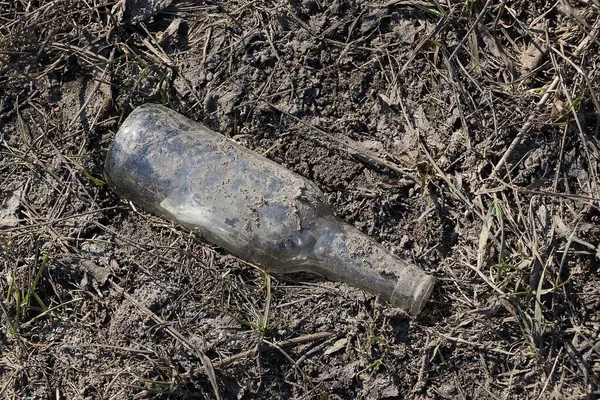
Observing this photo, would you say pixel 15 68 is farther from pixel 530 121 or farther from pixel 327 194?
pixel 530 121

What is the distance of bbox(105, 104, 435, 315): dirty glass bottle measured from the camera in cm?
246

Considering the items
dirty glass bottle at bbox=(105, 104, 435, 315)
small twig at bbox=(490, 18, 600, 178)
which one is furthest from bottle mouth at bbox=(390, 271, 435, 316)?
small twig at bbox=(490, 18, 600, 178)

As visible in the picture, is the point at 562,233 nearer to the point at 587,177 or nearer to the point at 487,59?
the point at 587,177

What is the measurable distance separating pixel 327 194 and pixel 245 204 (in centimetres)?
30

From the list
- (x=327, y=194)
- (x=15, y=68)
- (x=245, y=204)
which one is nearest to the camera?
(x=245, y=204)

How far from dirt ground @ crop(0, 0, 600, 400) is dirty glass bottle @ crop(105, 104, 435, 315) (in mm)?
85

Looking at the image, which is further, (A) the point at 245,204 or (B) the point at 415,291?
(A) the point at 245,204

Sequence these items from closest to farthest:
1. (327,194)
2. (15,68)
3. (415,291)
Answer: (415,291), (327,194), (15,68)

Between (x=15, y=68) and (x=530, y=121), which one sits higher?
(x=530, y=121)

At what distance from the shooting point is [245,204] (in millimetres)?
2498

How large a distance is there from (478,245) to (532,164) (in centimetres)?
31

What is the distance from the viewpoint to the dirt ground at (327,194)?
2451 mm

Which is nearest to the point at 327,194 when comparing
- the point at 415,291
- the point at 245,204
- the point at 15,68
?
the point at 245,204

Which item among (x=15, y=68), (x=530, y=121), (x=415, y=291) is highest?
(x=530, y=121)
